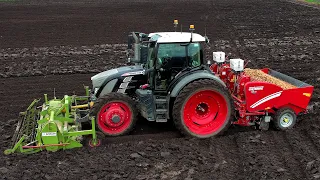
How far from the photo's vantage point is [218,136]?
7598 mm

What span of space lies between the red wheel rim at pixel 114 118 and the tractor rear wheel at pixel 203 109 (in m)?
0.97

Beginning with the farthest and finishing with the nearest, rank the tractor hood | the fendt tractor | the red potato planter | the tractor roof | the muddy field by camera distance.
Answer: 1. the tractor hood
2. the red potato planter
3. the tractor roof
4. the fendt tractor
5. the muddy field

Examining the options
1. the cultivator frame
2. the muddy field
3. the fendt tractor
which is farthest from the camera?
the fendt tractor

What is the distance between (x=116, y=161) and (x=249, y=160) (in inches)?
92.7

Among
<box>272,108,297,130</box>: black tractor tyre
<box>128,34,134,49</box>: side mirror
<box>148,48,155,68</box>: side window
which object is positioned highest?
<box>128,34,134,49</box>: side mirror

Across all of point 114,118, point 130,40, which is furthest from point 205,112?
point 130,40

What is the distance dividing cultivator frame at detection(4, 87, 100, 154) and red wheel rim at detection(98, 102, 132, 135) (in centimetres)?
29

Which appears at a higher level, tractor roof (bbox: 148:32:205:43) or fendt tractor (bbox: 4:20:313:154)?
tractor roof (bbox: 148:32:205:43)

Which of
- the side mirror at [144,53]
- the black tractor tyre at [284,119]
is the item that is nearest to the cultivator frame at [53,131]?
the side mirror at [144,53]

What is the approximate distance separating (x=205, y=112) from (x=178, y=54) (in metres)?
1.34

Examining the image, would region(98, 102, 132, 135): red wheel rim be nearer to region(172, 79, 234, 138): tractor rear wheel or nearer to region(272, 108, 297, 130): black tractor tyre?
region(172, 79, 234, 138): tractor rear wheel

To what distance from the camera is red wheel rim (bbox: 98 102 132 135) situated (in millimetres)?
7281

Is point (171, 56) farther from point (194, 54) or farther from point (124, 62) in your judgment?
point (124, 62)

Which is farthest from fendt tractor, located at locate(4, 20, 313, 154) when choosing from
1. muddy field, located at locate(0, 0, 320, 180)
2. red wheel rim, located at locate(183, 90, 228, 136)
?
muddy field, located at locate(0, 0, 320, 180)
